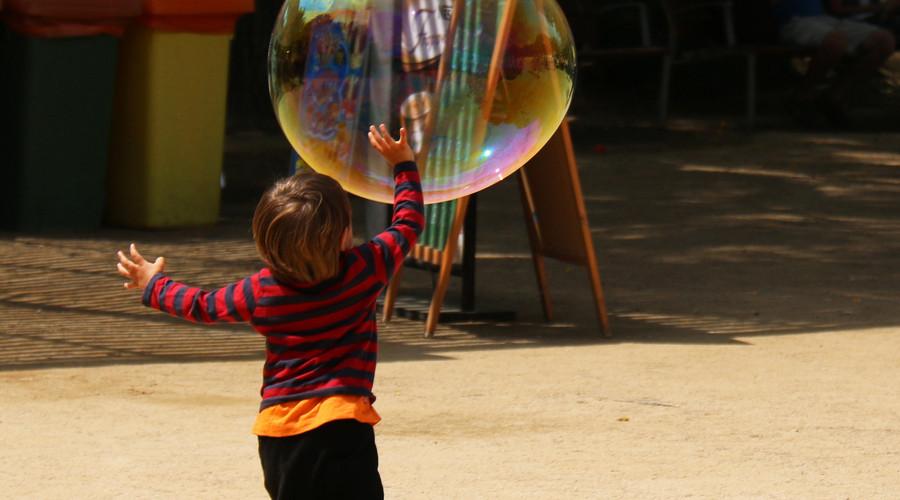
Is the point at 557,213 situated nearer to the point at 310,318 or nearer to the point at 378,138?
the point at 378,138

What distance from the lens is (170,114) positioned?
10.7 metres

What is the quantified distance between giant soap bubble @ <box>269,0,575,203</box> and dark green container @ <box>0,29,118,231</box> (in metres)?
5.66

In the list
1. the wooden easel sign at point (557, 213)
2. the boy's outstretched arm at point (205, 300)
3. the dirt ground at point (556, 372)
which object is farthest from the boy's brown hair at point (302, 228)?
the wooden easel sign at point (557, 213)

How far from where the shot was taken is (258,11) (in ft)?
49.9

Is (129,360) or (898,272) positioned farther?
(898,272)

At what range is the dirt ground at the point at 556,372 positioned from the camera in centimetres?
498

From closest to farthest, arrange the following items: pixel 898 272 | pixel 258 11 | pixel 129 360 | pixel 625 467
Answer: pixel 625 467, pixel 129 360, pixel 898 272, pixel 258 11

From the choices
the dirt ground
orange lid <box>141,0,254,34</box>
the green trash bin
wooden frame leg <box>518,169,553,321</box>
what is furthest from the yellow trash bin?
wooden frame leg <box>518,169,553,321</box>

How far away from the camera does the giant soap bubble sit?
15.3 feet

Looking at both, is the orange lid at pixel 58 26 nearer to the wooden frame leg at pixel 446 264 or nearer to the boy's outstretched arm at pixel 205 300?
the wooden frame leg at pixel 446 264

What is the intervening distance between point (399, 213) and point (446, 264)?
3.82 metres

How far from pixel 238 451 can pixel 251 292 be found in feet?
6.06

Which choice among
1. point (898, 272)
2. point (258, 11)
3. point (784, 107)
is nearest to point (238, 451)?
point (898, 272)

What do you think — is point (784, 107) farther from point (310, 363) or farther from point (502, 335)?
point (310, 363)
